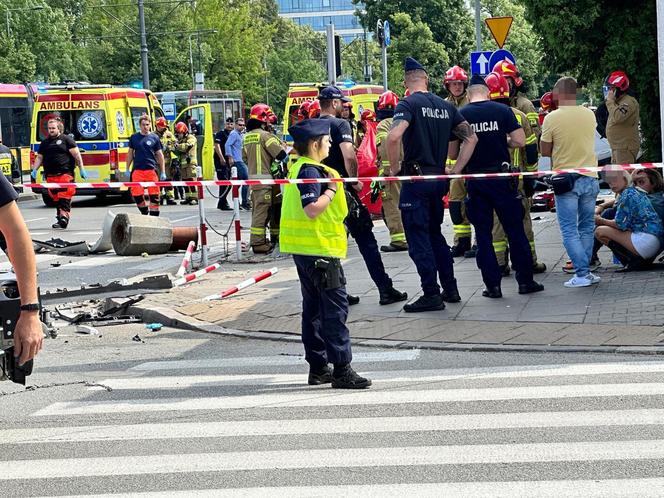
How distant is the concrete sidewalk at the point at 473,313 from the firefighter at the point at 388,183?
1563 mm

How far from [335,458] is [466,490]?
0.86 metres

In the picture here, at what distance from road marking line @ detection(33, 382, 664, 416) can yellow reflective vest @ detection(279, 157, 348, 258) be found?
90 centimetres

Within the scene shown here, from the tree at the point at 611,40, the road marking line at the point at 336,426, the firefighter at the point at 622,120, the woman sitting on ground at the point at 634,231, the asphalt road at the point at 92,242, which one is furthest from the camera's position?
the tree at the point at 611,40

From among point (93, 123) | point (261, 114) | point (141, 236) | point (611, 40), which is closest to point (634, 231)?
point (261, 114)

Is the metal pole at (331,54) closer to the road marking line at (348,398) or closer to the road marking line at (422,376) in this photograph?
the road marking line at (422,376)

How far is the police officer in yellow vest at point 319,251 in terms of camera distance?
25.2 feet

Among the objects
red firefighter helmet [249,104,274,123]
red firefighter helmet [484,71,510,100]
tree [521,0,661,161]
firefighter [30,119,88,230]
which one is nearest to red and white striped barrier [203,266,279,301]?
red firefighter helmet [249,104,274,123]

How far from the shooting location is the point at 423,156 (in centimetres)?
1030

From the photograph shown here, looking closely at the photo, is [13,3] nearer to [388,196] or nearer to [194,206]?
[194,206]

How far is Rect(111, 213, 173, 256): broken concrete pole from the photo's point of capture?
16.9 meters

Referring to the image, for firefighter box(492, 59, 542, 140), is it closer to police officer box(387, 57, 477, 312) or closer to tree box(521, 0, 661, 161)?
police officer box(387, 57, 477, 312)

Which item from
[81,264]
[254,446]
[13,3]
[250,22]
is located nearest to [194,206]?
[81,264]

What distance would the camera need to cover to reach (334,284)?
7711 mm

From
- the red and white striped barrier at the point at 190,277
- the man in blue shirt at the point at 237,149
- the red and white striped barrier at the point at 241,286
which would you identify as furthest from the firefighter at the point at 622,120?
the man in blue shirt at the point at 237,149
